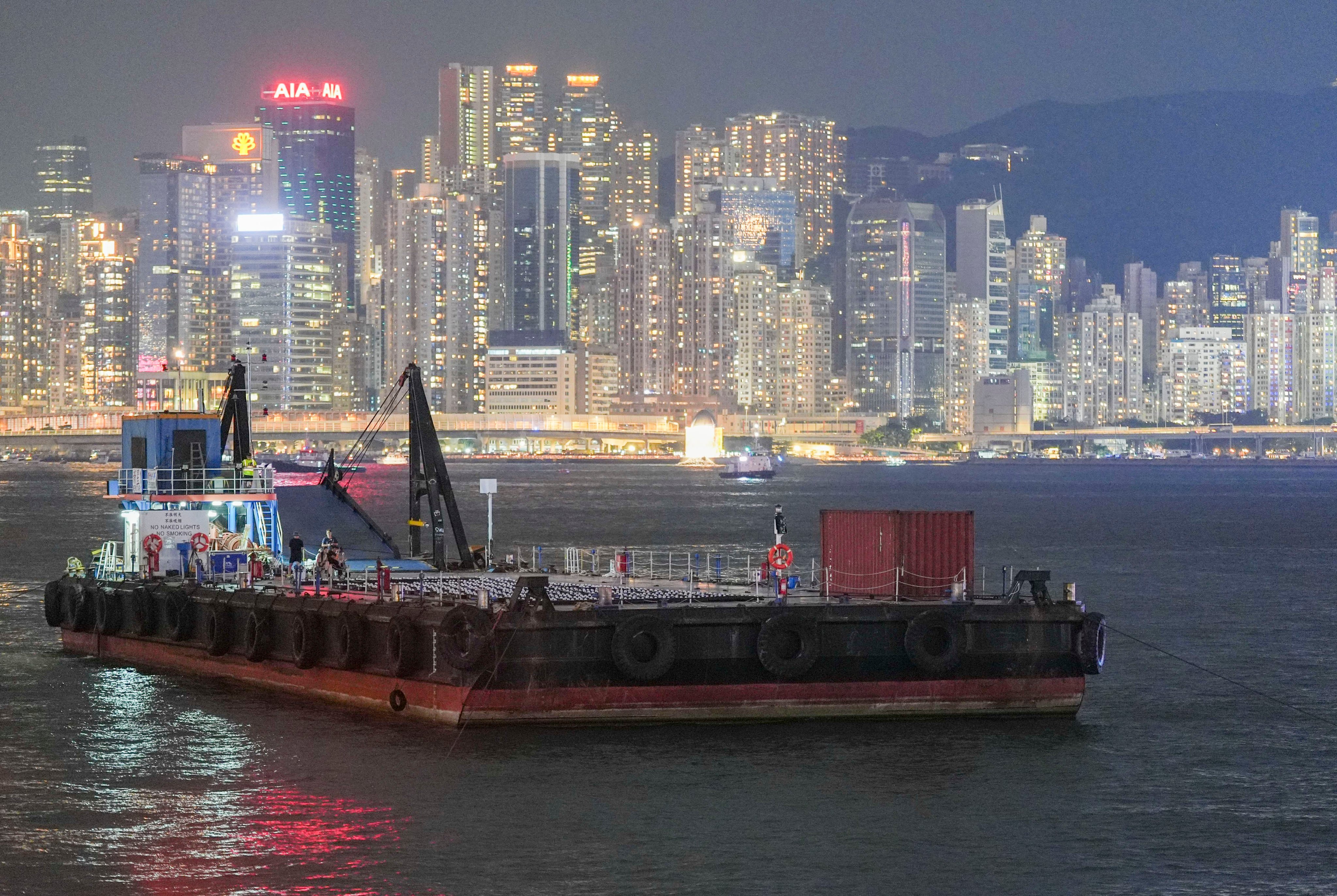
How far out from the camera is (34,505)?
15212 centimetres

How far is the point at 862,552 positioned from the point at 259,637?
1326 centimetres

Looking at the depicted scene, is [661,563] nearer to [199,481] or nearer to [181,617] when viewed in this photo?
[199,481]

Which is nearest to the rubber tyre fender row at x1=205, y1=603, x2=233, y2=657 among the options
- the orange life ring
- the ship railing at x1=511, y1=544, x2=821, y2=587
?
the ship railing at x1=511, y1=544, x2=821, y2=587

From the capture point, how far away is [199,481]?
50.3 metres

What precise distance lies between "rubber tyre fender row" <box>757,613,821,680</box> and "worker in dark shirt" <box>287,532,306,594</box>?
11569 mm

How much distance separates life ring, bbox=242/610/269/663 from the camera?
41875mm

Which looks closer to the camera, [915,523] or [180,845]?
[180,845]

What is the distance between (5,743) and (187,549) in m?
11.7

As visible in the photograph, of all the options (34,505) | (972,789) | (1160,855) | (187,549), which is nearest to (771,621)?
(972,789)

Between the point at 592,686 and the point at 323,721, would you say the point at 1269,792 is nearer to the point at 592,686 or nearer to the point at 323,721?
the point at 592,686

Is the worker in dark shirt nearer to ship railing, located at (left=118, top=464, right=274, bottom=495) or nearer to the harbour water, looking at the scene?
ship railing, located at (left=118, top=464, right=274, bottom=495)

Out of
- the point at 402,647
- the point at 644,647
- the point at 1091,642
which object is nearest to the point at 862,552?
the point at 1091,642

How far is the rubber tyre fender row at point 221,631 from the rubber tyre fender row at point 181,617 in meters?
1.38

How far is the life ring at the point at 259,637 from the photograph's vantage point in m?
41.9
